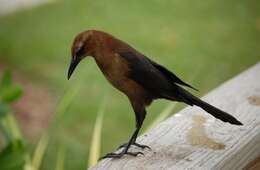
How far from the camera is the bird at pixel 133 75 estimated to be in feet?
6.27

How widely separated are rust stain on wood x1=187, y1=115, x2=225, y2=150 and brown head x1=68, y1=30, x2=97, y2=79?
1.22 ft

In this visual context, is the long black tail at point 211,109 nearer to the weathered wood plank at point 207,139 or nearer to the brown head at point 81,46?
the weathered wood plank at point 207,139

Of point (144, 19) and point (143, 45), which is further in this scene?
point (144, 19)

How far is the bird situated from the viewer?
191cm

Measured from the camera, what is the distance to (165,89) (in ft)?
6.80

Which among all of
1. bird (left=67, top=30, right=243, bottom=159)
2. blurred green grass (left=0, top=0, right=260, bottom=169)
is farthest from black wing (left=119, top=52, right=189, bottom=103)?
blurred green grass (left=0, top=0, right=260, bottom=169)

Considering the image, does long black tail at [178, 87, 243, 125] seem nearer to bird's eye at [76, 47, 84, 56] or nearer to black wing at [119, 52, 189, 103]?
black wing at [119, 52, 189, 103]

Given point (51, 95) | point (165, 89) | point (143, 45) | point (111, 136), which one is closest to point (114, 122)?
point (111, 136)

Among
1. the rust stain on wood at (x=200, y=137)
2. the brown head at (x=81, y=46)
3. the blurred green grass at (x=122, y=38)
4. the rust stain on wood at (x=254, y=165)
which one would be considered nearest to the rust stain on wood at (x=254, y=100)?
the rust stain on wood at (x=200, y=137)

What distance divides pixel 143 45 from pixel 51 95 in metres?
0.93

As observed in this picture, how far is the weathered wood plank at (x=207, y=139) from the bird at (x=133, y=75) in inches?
2.1

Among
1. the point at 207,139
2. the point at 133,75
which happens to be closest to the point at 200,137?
the point at 207,139

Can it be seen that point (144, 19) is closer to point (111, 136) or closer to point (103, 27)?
point (103, 27)

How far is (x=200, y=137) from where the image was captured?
1.95 meters
